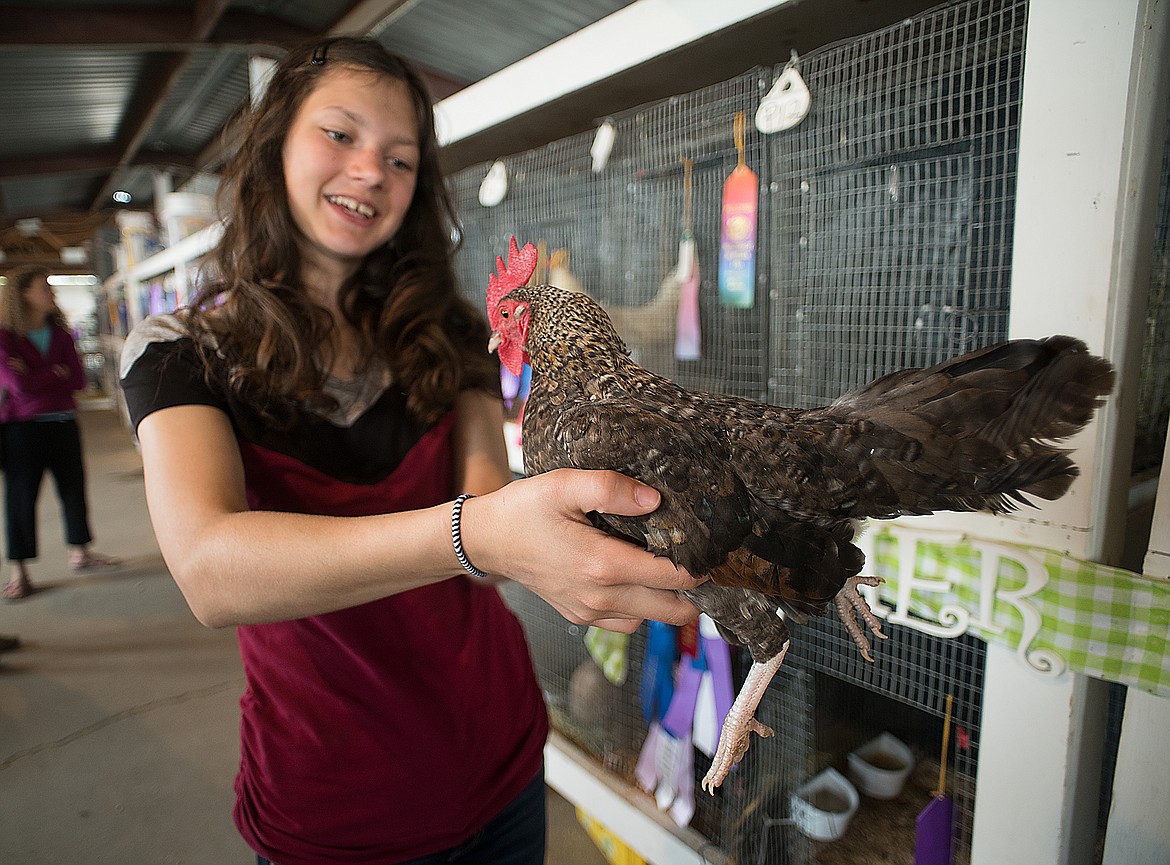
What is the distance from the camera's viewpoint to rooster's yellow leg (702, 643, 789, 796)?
20.3 inches

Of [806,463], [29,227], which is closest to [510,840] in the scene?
[806,463]

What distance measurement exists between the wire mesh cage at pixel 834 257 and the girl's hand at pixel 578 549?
614 mm

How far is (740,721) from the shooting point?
527mm

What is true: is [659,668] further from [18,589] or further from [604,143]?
[18,589]

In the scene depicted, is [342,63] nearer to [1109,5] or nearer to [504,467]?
[504,467]

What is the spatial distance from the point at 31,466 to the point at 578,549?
2.27 meters

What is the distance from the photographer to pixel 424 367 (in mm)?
892

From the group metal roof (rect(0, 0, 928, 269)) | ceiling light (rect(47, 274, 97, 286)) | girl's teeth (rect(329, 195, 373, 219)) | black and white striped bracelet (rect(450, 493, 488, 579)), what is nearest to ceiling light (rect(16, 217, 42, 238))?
metal roof (rect(0, 0, 928, 269))

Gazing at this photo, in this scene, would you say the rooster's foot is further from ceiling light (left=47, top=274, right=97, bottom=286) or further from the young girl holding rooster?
ceiling light (left=47, top=274, right=97, bottom=286)

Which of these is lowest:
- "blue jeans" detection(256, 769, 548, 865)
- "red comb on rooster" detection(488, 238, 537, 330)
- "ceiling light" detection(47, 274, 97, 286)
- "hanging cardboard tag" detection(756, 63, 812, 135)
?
"blue jeans" detection(256, 769, 548, 865)

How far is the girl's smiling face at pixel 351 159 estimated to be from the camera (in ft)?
2.39

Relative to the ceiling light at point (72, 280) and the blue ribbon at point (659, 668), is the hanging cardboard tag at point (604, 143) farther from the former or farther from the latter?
the ceiling light at point (72, 280)

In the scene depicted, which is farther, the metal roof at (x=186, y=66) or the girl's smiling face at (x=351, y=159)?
the metal roof at (x=186, y=66)

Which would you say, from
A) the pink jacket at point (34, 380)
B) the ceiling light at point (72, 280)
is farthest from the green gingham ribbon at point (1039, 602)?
the ceiling light at point (72, 280)
